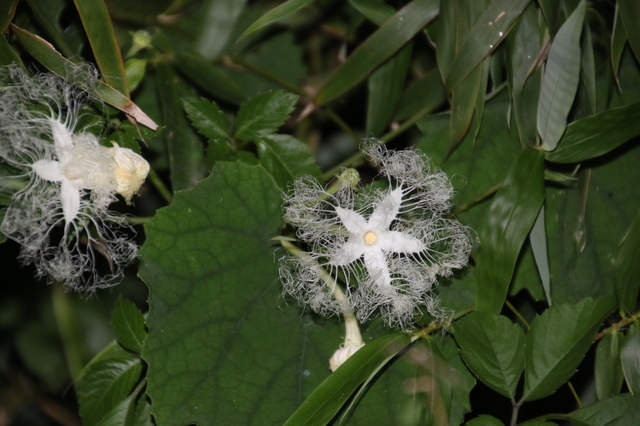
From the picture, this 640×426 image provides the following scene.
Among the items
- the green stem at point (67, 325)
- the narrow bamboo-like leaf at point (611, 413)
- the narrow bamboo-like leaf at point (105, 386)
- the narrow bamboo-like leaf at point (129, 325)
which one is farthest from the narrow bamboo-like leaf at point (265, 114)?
the narrow bamboo-like leaf at point (611, 413)

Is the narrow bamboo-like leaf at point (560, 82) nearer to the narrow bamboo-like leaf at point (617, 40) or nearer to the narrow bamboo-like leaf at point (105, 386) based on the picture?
the narrow bamboo-like leaf at point (617, 40)

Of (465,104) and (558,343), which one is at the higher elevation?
(465,104)

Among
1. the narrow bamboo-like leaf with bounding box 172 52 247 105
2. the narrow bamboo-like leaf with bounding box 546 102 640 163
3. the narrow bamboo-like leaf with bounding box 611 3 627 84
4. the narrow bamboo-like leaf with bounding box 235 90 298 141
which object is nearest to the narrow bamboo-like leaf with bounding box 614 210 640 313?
the narrow bamboo-like leaf with bounding box 546 102 640 163

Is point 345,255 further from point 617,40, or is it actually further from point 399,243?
point 617,40

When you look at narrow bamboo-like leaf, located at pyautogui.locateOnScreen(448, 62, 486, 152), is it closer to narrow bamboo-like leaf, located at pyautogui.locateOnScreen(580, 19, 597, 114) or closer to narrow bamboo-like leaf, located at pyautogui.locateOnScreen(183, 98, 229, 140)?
narrow bamboo-like leaf, located at pyautogui.locateOnScreen(580, 19, 597, 114)

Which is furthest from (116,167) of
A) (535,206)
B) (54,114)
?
(535,206)

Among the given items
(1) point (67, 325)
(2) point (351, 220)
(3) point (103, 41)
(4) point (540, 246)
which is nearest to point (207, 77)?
(3) point (103, 41)
